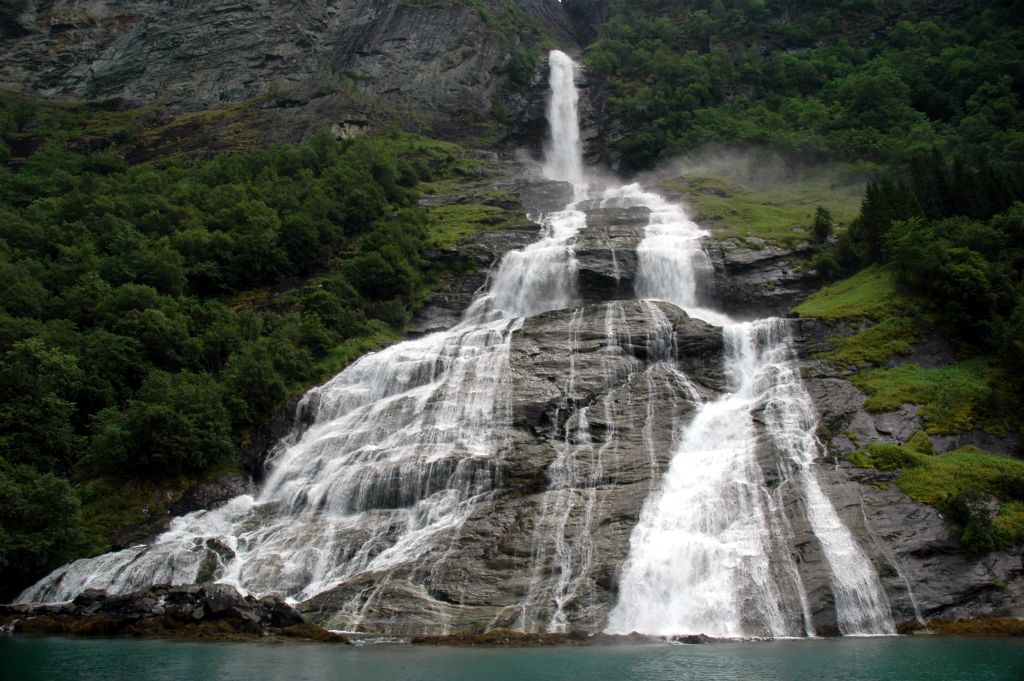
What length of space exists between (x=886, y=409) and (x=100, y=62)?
110 meters

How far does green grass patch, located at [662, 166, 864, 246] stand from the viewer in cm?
4909

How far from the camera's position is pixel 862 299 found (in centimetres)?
3572

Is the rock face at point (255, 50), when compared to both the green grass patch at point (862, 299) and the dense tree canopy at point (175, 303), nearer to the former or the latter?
the dense tree canopy at point (175, 303)

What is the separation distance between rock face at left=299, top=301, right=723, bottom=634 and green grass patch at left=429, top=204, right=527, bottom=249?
18.4 m

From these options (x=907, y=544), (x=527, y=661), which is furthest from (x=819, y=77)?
(x=527, y=661)

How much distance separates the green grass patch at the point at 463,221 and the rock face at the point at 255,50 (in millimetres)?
33085

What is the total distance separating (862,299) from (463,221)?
32.1 meters

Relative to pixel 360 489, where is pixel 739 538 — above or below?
below

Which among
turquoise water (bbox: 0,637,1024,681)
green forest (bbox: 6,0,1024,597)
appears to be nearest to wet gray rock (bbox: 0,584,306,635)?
turquoise water (bbox: 0,637,1024,681)

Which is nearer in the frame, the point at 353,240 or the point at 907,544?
the point at 907,544

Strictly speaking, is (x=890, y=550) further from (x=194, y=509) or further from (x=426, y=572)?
(x=194, y=509)

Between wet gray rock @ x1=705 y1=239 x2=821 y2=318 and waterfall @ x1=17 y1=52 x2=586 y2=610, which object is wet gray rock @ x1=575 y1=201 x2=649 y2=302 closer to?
wet gray rock @ x1=705 y1=239 x2=821 y2=318

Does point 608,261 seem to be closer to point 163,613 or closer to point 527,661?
point 527,661

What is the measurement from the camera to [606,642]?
20.4m
